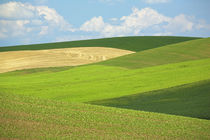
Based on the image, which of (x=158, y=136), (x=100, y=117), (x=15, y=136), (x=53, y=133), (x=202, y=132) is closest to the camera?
(x=15, y=136)

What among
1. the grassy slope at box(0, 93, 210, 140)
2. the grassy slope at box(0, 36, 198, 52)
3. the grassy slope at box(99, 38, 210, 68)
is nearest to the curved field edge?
the grassy slope at box(99, 38, 210, 68)

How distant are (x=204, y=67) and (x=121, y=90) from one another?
31.2 feet

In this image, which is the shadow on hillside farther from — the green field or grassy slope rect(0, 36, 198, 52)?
grassy slope rect(0, 36, 198, 52)

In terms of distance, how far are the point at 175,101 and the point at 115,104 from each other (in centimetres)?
340

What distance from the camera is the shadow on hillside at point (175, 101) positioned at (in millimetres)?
17094

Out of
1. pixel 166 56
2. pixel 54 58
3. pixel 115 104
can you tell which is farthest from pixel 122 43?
pixel 115 104

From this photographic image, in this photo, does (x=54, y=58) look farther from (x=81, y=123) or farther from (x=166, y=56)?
(x=81, y=123)

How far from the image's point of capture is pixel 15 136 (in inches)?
360

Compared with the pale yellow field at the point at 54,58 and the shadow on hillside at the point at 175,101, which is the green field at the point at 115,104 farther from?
the pale yellow field at the point at 54,58

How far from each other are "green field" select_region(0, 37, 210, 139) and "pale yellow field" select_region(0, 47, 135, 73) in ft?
10.4

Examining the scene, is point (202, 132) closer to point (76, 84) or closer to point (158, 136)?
point (158, 136)

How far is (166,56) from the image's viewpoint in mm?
42500

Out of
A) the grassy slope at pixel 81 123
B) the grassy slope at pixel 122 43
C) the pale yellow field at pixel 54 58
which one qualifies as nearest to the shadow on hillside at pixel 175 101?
the grassy slope at pixel 81 123

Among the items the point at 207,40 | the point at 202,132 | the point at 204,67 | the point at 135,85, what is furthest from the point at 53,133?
the point at 207,40
